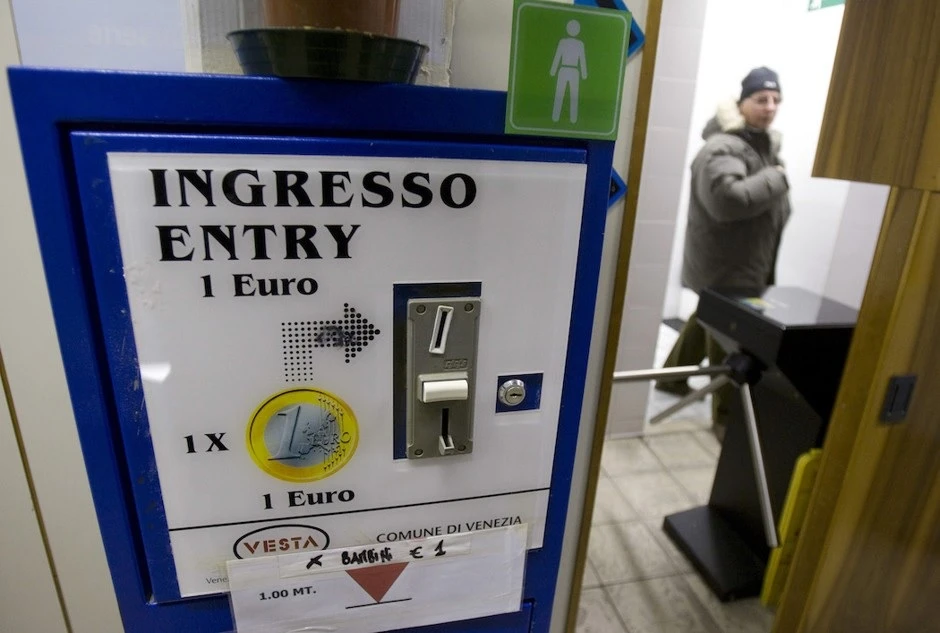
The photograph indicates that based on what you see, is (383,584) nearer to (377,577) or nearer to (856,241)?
(377,577)

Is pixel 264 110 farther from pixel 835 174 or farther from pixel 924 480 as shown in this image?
pixel 924 480

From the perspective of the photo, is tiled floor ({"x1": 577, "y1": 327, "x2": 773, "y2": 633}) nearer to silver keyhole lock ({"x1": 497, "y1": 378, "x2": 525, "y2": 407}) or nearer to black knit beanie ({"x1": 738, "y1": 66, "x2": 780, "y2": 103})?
silver keyhole lock ({"x1": 497, "y1": 378, "x2": 525, "y2": 407})

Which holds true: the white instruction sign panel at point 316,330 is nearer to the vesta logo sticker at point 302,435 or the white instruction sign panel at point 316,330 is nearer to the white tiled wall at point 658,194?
the vesta logo sticker at point 302,435

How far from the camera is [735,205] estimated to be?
2357mm

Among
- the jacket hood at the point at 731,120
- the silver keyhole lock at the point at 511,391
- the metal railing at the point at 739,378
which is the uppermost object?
the jacket hood at the point at 731,120

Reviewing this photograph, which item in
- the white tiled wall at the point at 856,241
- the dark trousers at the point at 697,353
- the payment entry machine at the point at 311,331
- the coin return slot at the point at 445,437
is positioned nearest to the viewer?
the payment entry machine at the point at 311,331

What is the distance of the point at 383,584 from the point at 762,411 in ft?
4.84

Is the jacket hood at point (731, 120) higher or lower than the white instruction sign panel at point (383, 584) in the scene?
higher

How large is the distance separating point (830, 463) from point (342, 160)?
1.03 metres

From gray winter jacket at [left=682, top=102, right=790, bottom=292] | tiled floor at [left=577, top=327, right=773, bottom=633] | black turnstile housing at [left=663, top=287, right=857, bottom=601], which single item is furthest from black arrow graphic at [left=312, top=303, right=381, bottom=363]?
gray winter jacket at [left=682, top=102, right=790, bottom=292]

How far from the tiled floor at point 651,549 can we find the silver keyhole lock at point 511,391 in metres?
1.31

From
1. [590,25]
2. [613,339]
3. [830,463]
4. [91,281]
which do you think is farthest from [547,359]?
[830,463]

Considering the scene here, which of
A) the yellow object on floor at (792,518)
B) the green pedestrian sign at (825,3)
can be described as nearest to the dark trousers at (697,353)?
the yellow object on floor at (792,518)

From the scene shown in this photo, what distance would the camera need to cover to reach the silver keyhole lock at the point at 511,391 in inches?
26.6
